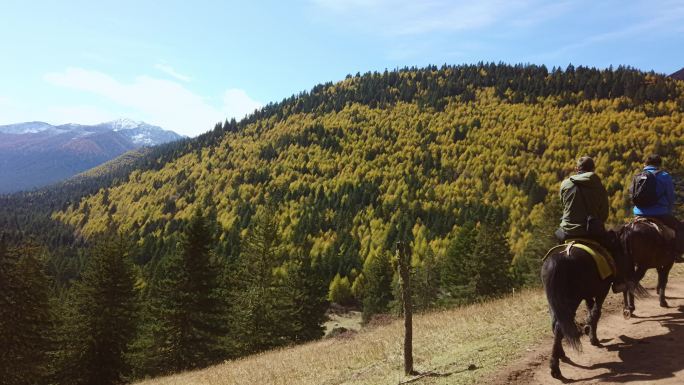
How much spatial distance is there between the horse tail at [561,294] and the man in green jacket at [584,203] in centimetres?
77

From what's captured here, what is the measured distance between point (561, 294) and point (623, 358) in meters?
1.94

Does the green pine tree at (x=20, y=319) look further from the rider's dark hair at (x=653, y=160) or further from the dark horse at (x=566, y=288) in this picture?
the rider's dark hair at (x=653, y=160)

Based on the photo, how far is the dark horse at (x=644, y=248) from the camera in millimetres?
10211

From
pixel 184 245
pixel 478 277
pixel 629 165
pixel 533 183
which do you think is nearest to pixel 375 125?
pixel 533 183

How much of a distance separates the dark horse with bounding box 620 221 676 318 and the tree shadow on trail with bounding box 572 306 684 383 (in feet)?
4.48

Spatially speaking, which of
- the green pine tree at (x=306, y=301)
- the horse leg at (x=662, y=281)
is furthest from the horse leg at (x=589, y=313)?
the green pine tree at (x=306, y=301)

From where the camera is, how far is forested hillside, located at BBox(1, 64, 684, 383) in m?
33.0

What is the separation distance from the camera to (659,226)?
10.4 meters

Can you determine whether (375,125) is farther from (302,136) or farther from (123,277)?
(123,277)

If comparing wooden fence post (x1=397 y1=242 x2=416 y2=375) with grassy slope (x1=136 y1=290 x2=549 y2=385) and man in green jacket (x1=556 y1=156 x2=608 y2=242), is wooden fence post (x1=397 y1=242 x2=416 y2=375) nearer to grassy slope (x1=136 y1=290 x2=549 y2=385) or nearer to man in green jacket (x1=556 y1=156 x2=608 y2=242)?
grassy slope (x1=136 y1=290 x2=549 y2=385)

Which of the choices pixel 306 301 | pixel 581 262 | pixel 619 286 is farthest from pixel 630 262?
pixel 306 301

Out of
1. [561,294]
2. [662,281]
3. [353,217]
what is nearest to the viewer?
[561,294]

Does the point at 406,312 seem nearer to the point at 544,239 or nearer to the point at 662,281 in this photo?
the point at 662,281

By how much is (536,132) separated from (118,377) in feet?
487
